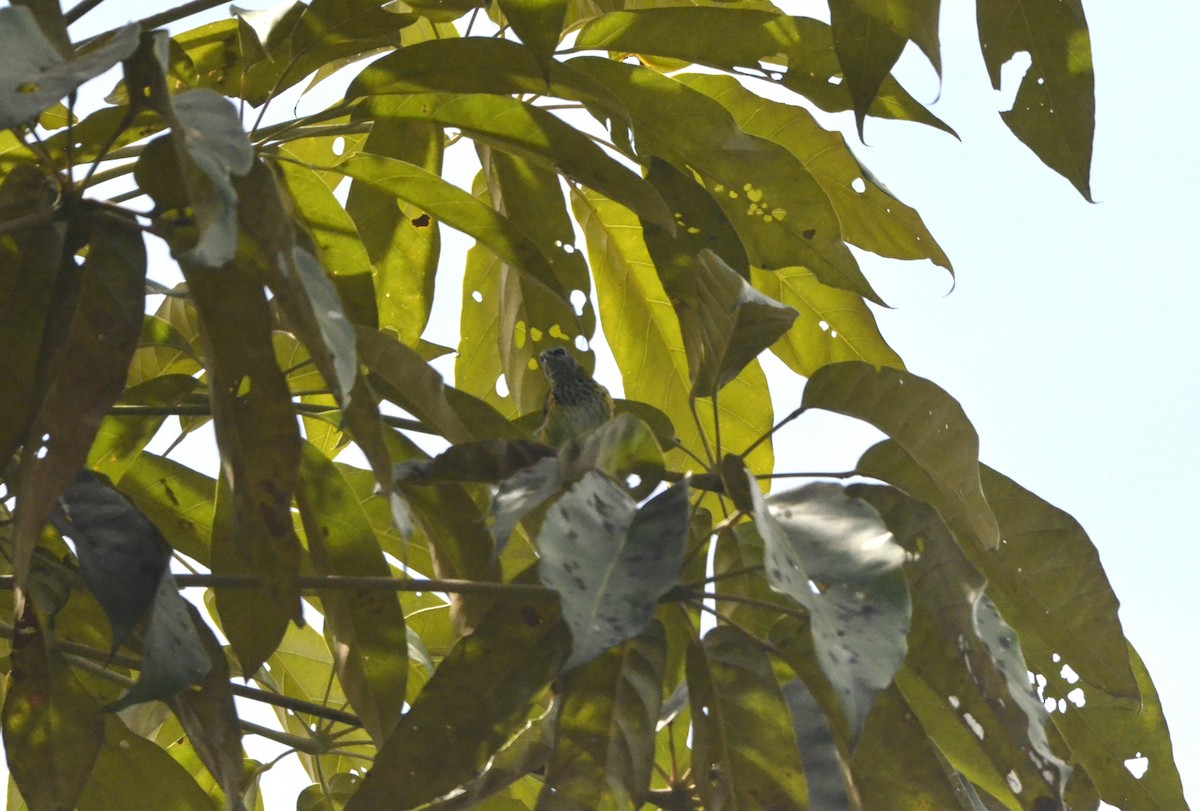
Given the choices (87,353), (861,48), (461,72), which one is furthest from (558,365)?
(87,353)

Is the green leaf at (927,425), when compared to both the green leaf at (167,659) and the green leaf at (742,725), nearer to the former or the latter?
the green leaf at (742,725)

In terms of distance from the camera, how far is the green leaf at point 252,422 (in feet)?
3.62

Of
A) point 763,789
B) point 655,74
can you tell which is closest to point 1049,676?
point 763,789

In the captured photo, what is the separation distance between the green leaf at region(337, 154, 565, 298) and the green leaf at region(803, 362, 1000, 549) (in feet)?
1.17

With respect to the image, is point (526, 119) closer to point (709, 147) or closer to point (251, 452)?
point (709, 147)

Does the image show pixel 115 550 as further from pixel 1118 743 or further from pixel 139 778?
pixel 1118 743

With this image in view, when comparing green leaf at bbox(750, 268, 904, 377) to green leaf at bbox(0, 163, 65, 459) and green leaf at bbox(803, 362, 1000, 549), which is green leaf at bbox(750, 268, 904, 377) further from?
green leaf at bbox(0, 163, 65, 459)

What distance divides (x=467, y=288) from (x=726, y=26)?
0.66 metres

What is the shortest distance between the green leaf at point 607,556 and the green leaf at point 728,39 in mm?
777

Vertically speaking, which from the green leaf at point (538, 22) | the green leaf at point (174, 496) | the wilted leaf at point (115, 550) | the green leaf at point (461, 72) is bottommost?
the wilted leaf at point (115, 550)

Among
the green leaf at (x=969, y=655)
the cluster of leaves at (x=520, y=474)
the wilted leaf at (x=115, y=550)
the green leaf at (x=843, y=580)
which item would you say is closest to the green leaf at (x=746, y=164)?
the cluster of leaves at (x=520, y=474)

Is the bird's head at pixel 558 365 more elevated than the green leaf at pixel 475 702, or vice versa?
the bird's head at pixel 558 365

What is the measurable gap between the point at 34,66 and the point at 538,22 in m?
0.54

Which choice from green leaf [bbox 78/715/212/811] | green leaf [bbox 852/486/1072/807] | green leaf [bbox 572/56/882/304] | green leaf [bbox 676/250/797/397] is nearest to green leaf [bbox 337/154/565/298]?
green leaf [bbox 572/56/882/304]
